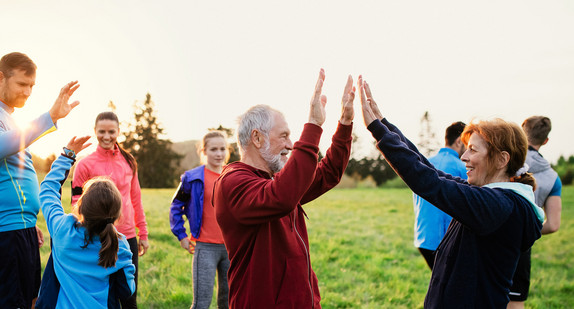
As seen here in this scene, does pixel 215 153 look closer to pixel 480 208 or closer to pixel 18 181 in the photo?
pixel 18 181

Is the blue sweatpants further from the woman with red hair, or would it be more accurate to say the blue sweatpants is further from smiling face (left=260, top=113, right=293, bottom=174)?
the woman with red hair

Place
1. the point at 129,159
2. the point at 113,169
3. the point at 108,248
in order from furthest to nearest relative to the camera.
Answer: the point at 129,159 < the point at 113,169 < the point at 108,248

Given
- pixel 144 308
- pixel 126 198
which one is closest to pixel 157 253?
pixel 144 308

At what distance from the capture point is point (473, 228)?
2.39 m

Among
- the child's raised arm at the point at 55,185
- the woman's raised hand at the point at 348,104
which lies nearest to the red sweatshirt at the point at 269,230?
the woman's raised hand at the point at 348,104

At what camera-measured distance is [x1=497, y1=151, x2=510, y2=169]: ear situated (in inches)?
103

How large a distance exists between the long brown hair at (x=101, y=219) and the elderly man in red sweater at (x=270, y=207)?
118cm

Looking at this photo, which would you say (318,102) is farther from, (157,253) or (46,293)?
(157,253)

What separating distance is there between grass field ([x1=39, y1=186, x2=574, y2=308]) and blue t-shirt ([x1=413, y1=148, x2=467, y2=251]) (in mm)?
1832

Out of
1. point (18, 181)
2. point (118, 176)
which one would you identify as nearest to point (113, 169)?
point (118, 176)

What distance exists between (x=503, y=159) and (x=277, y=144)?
4.69 ft

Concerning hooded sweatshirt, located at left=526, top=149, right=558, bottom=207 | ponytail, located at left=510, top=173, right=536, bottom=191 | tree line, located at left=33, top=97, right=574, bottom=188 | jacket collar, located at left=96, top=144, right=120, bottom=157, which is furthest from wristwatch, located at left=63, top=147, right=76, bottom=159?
tree line, located at left=33, top=97, right=574, bottom=188

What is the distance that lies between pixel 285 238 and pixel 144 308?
3.94 m

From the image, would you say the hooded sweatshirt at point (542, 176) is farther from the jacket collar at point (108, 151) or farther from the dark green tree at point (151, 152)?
the dark green tree at point (151, 152)
